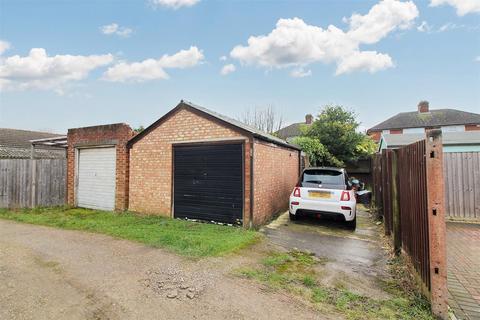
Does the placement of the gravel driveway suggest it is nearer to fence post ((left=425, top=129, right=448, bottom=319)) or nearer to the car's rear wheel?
fence post ((left=425, top=129, right=448, bottom=319))

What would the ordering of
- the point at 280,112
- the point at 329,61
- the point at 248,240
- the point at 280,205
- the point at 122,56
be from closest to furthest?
the point at 248,240 < the point at 280,205 < the point at 122,56 < the point at 329,61 < the point at 280,112

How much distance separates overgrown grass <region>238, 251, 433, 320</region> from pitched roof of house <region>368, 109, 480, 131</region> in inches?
1495

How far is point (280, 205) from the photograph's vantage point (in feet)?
29.7

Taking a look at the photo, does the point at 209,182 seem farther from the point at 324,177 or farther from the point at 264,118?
the point at 264,118

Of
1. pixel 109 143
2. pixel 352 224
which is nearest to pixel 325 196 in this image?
pixel 352 224

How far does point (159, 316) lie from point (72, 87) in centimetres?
1303

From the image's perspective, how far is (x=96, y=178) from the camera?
9523mm

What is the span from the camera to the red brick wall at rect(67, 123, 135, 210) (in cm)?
881

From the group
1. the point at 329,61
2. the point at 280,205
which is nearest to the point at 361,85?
the point at 329,61

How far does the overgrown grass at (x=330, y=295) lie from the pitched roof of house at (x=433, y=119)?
37984 mm

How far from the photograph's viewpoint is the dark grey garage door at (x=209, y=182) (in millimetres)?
6816

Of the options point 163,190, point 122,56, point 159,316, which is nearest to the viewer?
point 159,316

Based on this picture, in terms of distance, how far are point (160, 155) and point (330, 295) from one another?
6668mm

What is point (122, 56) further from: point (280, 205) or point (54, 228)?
point (280, 205)
